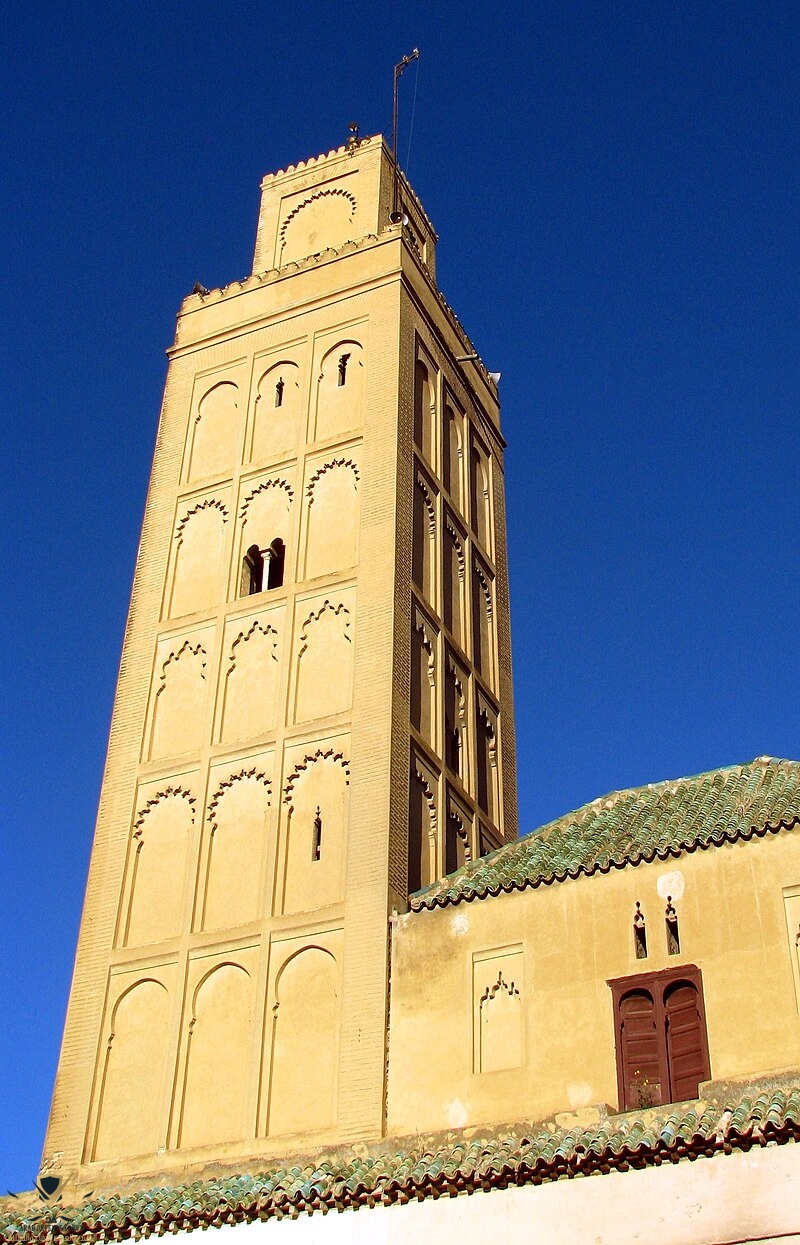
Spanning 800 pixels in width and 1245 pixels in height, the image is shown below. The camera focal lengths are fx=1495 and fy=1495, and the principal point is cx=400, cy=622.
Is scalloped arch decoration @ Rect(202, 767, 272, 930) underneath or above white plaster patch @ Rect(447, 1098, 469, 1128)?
above

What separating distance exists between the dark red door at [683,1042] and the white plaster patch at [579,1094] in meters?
0.72

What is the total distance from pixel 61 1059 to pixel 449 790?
16.6 feet

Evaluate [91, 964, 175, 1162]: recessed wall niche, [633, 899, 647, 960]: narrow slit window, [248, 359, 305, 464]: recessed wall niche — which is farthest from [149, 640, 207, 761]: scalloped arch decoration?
[633, 899, 647, 960]: narrow slit window

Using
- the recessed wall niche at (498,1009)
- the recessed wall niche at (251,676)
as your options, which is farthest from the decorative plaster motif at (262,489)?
the recessed wall niche at (498,1009)

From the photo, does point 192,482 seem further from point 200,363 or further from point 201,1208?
point 201,1208

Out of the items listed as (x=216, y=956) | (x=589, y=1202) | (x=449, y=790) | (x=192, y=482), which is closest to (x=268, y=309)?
(x=192, y=482)

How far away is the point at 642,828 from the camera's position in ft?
47.3

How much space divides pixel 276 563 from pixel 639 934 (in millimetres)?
7291

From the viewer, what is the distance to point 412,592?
17625 mm

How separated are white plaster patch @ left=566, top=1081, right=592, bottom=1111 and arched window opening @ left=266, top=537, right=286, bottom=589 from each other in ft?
25.3

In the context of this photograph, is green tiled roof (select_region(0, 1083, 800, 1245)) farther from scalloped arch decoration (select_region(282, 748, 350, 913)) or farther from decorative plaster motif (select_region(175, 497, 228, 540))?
decorative plaster motif (select_region(175, 497, 228, 540))

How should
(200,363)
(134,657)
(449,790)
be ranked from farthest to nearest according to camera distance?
(200,363) → (134,657) → (449,790)

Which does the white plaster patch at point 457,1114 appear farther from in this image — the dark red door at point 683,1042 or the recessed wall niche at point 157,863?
the recessed wall niche at point 157,863

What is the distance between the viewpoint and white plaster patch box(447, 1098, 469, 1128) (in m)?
12.9
